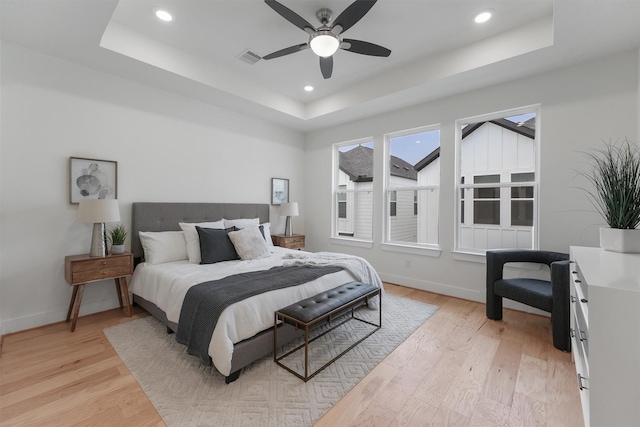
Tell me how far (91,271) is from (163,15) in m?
2.58

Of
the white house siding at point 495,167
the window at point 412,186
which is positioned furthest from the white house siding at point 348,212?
the white house siding at point 495,167

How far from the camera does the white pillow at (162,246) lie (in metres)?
3.15

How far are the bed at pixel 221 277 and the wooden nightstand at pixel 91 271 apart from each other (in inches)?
5.9

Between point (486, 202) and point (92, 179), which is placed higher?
point (92, 179)

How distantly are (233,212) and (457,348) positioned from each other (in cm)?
343

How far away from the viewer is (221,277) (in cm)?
257

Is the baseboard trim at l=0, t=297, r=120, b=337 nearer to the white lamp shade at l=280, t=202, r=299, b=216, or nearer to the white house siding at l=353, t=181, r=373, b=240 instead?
the white lamp shade at l=280, t=202, r=299, b=216

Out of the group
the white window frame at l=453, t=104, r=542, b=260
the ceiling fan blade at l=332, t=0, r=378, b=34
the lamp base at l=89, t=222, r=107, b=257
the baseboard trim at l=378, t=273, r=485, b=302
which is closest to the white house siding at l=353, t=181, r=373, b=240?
the baseboard trim at l=378, t=273, r=485, b=302

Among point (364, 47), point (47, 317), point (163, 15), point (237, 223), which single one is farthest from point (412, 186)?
point (47, 317)

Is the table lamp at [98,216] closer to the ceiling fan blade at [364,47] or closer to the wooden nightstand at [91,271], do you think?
the wooden nightstand at [91,271]

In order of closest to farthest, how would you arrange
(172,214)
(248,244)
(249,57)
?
(249,57) < (248,244) < (172,214)

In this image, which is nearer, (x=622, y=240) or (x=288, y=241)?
(x=622, y=240)

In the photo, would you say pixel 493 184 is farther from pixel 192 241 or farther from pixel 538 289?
pixel 192 241

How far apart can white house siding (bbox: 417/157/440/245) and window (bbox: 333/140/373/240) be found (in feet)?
2.79
